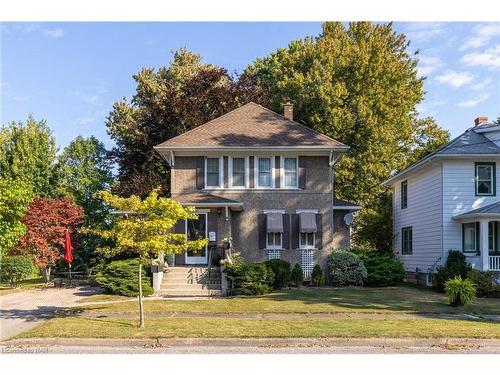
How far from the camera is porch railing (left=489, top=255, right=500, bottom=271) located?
2316cm

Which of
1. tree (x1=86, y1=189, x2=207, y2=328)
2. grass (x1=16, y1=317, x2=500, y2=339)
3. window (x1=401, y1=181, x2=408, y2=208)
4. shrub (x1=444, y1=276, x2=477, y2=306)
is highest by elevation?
window (x1=401, y1=181, x2=408, y2=208)

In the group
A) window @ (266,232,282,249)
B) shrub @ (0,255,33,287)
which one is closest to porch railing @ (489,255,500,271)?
window @ (266,232,282,249)

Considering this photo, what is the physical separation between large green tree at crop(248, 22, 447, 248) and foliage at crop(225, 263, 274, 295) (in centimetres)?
1648

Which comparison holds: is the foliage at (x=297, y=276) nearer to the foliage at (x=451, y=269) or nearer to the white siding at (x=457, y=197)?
the foliage at (x=451, y=269)

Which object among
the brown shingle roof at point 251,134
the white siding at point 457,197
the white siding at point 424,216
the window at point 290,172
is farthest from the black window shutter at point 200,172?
the white siding at point 457,197

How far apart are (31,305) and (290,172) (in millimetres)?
12392

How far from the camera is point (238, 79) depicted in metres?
36.9

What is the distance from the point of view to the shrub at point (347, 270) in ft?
77.4

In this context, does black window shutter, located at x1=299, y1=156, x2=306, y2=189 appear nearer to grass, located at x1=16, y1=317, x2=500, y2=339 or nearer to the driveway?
the driveway

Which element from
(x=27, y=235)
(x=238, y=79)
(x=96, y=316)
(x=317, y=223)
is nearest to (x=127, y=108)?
(x=238, y=79)

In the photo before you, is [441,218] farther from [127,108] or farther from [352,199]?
[127,108]

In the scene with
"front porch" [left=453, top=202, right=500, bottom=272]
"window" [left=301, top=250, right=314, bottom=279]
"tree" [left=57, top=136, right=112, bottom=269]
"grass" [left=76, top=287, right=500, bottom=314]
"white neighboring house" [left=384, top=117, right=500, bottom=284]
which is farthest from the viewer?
"tree" [left=57, top=136, right=112, bottom=269]

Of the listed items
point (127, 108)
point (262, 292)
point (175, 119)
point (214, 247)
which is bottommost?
point (262, 292)

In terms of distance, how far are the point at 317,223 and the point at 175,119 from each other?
12.5 meters
